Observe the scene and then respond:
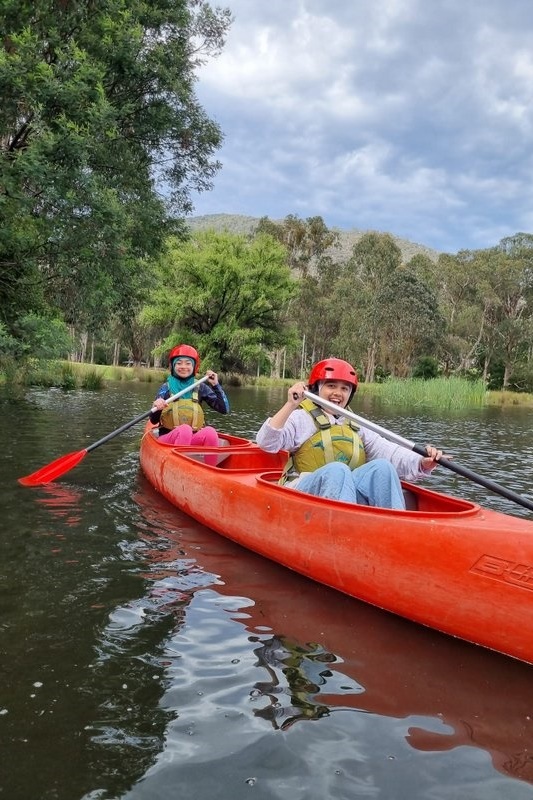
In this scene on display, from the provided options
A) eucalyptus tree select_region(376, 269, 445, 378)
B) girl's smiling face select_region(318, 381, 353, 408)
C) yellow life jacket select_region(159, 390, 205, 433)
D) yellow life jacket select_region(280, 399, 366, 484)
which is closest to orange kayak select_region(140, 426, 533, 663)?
yellow life jacket select_region(280, 399, 366, 484)

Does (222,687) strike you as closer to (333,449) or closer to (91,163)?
(333,449)

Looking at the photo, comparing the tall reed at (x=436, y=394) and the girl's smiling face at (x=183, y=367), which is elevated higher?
the girl's smiling face at (x=183, y=367)

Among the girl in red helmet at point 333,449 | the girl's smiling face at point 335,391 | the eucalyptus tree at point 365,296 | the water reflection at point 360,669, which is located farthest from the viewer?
the eucalyptus tree at point 365,296

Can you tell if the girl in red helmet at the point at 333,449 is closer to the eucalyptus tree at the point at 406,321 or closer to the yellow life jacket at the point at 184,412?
the yellow life jacket at the point at 184,412

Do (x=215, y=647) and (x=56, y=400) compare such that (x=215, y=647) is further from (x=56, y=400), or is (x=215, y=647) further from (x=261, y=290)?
(x=261, y=290)

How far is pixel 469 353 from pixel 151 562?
4962 cm

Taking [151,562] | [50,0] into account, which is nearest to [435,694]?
[151,562]

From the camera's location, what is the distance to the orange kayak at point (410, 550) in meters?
3.17

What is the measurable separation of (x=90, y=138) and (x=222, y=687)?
967 centimetres

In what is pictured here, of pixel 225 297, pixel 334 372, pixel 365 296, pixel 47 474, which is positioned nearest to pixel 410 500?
pixel 334 372

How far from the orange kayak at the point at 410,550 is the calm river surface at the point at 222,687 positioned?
0.15m

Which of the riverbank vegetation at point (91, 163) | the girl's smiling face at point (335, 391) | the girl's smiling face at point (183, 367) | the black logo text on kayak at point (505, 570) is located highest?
the riverbank vegetation at point (91, 163)

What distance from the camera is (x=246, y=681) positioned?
116 inches

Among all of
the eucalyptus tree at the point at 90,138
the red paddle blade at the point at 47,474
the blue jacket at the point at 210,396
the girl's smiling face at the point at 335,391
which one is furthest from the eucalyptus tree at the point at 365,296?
the girl's smiling face at the point at 335,391
